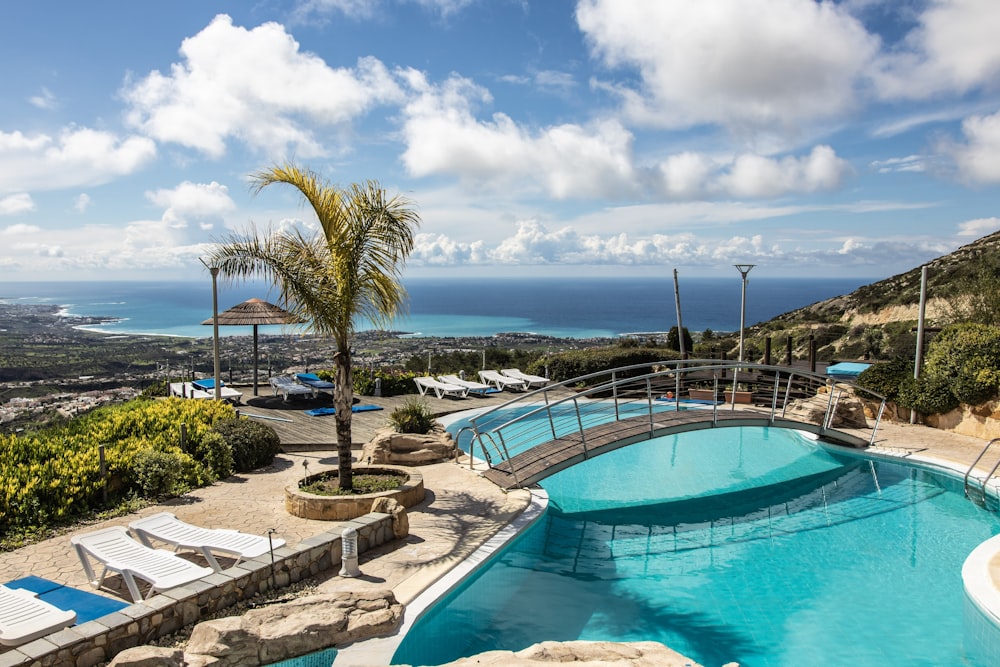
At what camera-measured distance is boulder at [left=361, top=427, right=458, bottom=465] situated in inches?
411

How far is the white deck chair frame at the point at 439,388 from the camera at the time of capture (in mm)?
17016

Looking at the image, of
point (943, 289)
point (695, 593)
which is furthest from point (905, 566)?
point (943, 289)

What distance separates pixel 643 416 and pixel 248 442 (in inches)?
255

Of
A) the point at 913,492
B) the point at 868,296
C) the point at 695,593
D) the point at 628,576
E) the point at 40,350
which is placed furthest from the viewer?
the point at 868,296

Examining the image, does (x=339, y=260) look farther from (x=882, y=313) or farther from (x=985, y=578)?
(x=882, y=313)

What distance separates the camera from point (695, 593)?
22.5 ft

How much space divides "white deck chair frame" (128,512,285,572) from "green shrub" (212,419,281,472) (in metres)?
3.46

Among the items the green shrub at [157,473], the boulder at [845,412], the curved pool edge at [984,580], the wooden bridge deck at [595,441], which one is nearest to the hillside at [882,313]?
the boulder at [845,412]

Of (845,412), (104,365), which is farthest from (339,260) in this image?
(104,365)

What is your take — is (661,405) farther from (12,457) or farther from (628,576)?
(12,457)

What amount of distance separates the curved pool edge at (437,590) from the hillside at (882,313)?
24224 mm

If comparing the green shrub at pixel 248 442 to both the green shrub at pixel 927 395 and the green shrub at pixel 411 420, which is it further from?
the green shrub at pixel 927 395

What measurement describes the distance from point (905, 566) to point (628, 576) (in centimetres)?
335

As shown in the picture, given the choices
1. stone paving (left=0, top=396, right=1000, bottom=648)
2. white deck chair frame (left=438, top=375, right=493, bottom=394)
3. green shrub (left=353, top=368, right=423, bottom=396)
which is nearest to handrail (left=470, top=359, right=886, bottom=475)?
white deck chair frame (left=438, top=375, right=493, bottom=394)
